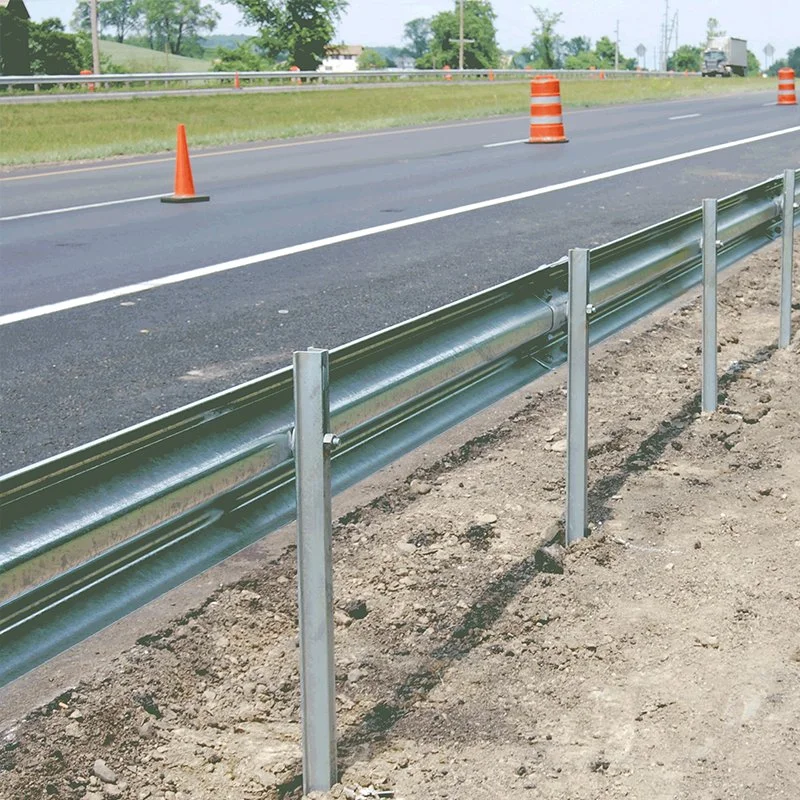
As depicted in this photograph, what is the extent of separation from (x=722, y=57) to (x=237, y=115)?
70.0 meters

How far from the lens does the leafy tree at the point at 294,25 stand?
382 ft

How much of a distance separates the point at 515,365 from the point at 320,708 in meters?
1.81

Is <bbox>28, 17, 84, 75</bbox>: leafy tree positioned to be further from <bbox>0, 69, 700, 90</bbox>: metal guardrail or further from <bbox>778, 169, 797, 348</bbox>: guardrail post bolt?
<bbox>778, 169, 797, 348</bbox>: guardrail post bolt

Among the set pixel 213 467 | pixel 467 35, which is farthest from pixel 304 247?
pixel 467 35

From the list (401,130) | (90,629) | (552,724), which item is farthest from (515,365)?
(401,130)

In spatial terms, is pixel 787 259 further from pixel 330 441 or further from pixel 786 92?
pixel 786 92

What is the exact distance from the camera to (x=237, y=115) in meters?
34.3

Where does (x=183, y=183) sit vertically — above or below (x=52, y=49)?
below

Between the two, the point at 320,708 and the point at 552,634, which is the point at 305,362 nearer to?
the point at 320,708

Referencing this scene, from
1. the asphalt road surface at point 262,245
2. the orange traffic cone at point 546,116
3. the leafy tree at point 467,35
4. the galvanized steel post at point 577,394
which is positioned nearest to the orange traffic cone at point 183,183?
the asphalt road surface at point 262,245

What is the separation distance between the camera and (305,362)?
315cm

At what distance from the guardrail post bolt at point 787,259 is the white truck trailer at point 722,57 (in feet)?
305

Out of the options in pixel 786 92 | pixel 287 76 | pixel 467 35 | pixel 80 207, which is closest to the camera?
pixel 80 207

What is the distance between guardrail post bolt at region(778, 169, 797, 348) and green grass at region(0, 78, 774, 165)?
53.9ft
